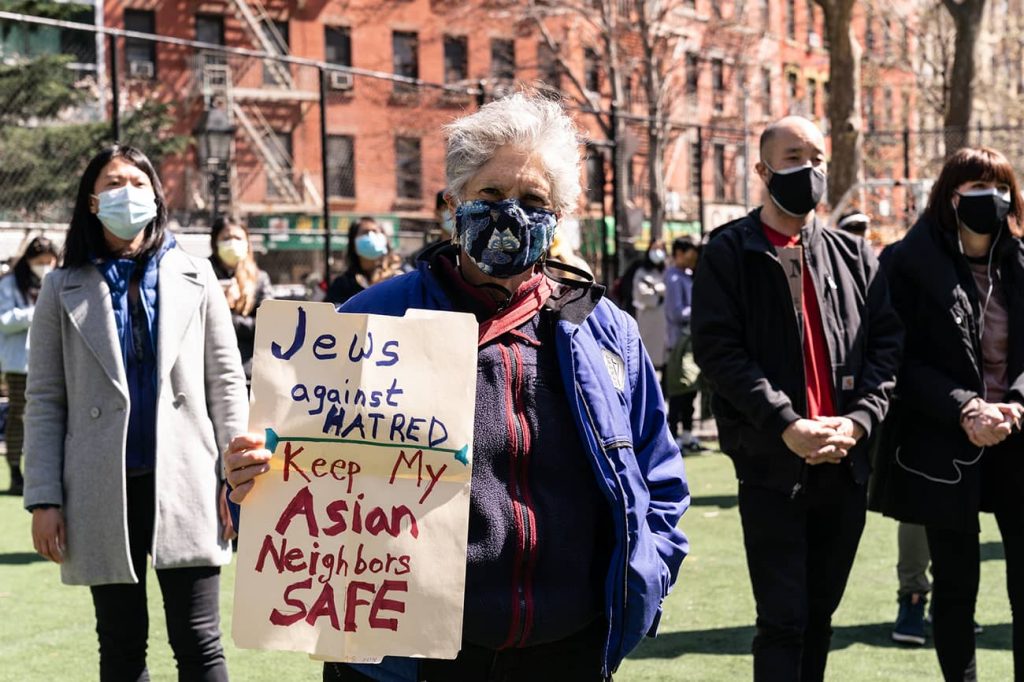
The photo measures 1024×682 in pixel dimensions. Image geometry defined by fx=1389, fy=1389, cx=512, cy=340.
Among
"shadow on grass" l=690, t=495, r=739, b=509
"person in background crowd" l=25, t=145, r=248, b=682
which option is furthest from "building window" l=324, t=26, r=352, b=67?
"person in background crowd" l=25, t=145, r=248, b=682

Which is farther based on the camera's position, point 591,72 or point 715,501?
point 591,72

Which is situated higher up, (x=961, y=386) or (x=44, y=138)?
(x=44, y=138)

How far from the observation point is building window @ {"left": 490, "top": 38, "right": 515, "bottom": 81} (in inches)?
1458

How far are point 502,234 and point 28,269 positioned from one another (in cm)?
912

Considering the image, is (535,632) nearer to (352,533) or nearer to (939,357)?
(352,533)

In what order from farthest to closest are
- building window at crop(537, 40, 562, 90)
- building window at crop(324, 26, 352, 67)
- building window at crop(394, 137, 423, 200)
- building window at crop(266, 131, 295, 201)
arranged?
building window at crop(324, 26, 352, 67), building window at crop(537, 40, 562, 90), building window at crop(394, 137, 423, 200), building window at crop(266, 131, 295, 201)

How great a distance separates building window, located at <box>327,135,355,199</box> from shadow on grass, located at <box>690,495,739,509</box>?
21610mm

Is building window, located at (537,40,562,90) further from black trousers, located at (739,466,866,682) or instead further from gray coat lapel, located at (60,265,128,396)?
gray coat lapel, located at (60,265,128,396)

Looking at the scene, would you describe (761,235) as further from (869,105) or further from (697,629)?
(869,105)

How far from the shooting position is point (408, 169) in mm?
33062

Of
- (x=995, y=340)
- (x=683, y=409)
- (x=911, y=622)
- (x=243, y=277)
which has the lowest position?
(x=911, y=622)

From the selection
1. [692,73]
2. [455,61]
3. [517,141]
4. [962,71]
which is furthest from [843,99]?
[455,61]

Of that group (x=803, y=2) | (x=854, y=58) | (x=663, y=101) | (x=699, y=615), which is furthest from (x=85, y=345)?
(x=803, y=2)

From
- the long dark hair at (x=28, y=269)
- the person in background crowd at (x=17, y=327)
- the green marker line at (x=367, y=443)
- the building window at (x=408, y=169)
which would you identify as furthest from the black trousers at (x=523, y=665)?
the building window at (x=408, y=169)
